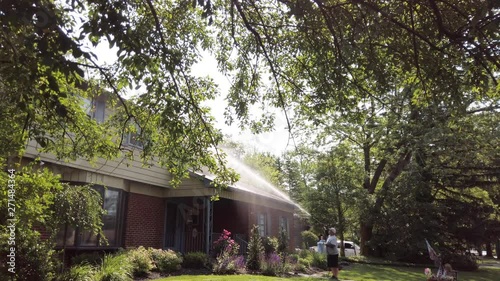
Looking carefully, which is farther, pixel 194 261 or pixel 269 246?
pixel 269 246

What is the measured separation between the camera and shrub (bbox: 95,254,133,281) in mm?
8930

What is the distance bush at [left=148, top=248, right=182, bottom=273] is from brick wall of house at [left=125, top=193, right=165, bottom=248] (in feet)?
6.85

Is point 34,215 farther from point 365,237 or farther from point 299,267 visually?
point 365,237

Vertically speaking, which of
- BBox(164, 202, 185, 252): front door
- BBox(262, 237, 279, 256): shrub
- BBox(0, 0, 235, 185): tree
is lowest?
BBox(262, 237, 279, 256): shrub

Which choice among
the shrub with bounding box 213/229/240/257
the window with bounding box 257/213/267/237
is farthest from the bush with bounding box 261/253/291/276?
the window with bounding box 257/213/267/237

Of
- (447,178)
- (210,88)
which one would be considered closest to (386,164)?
(447,178)

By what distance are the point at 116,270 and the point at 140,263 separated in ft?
5.15

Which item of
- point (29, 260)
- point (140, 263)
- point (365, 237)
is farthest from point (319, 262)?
point (29, 260)

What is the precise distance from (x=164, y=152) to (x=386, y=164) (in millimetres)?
23017

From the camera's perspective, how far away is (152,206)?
15.2 m

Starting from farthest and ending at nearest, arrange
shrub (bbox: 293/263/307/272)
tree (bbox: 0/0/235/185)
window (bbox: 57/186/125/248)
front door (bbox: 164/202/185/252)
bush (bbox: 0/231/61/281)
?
front door (bbox: 164/202/185/252), shrub (bbox: 293/263/307/272), window (bbox: 57/186/125/248), bush (bbox: 0/231/61/281), tree (bbox: 0/0/235/185)

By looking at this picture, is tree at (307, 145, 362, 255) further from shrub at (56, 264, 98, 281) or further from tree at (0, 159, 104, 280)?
shrub at (56, 264, 98, 281)

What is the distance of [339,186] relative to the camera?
79.8 ft

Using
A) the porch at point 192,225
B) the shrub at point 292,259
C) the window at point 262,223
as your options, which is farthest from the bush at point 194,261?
the window at point 262,223
